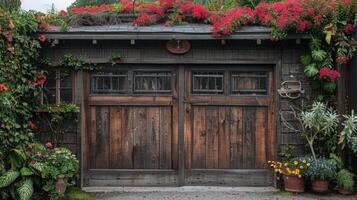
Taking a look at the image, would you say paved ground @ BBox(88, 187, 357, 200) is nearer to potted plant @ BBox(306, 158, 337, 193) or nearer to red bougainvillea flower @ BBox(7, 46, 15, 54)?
potted plant @ BBox(306, 158, 337, 193)

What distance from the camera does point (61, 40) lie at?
7770 millimetres

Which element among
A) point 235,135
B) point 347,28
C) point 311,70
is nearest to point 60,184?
point 235,135

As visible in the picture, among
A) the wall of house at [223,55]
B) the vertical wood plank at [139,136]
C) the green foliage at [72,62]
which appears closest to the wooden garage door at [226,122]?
the wall of house at [223,55]

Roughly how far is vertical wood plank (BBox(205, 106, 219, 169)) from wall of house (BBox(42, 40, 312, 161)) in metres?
0.97

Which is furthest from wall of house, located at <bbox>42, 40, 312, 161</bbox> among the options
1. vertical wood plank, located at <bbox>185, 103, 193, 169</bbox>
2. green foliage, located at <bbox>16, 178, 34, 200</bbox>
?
green foliage, located at <bbox>16, 178, 34, 200</bbox>

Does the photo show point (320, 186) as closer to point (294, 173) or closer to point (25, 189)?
point (294, 173)

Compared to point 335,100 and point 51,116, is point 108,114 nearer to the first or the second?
point 51,116

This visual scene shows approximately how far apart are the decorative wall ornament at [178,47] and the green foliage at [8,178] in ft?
11.3

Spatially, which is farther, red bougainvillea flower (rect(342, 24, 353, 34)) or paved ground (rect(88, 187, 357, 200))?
red bougainvillea flower (rect(342, 24, 353, 34))

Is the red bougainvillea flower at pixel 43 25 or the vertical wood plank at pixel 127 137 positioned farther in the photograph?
the vertical wood plank at pixel 127 137

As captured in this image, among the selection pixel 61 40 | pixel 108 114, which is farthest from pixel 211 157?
pixel 61 40

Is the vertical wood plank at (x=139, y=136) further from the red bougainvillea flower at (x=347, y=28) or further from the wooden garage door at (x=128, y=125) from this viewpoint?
the red bougainvillea flower at (x=347, y=28)

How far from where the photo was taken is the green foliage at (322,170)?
712cm

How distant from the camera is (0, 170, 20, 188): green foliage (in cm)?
612
